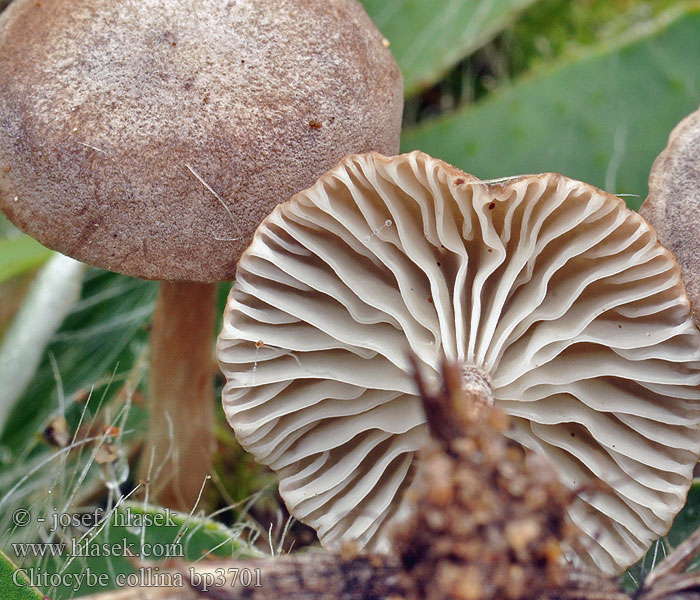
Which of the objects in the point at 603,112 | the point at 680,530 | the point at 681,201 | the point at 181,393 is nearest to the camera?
the point at 681,201

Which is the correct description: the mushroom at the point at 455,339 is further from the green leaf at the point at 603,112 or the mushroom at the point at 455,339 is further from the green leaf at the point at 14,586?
the green leaf at the point at 603,112

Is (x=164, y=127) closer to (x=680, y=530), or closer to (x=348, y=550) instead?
(x=348, y=550)

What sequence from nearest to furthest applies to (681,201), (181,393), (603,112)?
(681,201), (181,393), (603,112)

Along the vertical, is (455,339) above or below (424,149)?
below

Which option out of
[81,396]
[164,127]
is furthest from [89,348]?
[164,127]

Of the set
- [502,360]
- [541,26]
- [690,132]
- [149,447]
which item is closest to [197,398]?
[149,447]

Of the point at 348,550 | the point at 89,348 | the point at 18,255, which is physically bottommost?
the point at 348,550

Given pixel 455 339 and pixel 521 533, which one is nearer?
pixel 521 533
